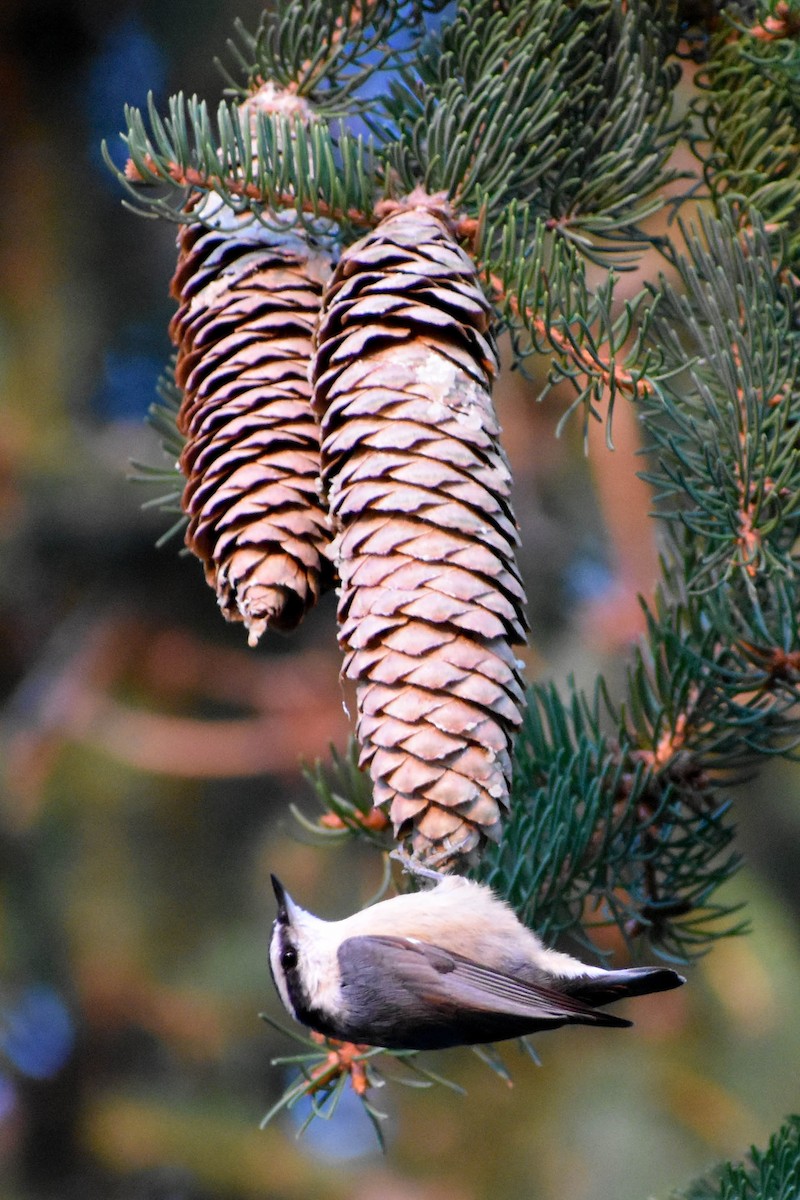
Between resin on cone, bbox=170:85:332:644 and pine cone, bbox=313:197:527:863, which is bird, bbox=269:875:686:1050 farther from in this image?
resin on cone, bbox=170:85:332:644

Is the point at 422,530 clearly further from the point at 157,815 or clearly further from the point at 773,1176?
the point at 157,815

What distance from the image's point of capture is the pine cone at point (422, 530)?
0.66m

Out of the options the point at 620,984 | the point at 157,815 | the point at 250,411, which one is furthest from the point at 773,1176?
the point at 157,815

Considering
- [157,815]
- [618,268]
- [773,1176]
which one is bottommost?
[773,1176]

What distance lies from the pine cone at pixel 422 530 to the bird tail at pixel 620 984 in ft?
0.67

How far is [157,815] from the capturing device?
2.09m

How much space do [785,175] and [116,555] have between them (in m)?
1.35

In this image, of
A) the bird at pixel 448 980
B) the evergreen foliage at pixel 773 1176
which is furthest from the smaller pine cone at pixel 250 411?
the evergreen foliage at pixel 773 1176

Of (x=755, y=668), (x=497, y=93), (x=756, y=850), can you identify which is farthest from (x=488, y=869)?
(x=756, y=850)

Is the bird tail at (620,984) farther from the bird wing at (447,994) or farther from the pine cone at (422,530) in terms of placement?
the pine cone at (422,530)

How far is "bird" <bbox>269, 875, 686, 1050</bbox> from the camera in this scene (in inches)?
30.8

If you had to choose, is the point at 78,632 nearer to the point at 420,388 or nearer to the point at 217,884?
the point at 217,884

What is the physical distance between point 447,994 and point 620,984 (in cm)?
13

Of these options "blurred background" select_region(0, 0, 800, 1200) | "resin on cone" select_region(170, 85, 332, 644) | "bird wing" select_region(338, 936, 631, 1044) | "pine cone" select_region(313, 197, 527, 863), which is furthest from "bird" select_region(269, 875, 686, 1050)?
"blurred background" select_region(0, 0, 800, 1200)
